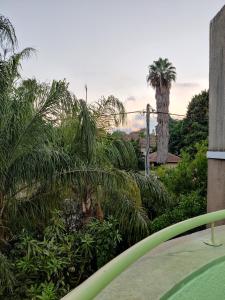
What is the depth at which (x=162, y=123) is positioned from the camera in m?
30.5

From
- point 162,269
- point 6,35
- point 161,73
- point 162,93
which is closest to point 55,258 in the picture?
point 162,269

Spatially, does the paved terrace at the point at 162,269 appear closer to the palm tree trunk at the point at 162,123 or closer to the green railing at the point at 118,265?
the green railing at the point at 118,265

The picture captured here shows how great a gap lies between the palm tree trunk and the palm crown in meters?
0.68

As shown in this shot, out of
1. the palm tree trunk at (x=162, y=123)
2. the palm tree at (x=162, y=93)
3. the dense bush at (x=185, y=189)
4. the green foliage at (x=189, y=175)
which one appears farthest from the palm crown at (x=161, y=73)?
the green foliage at (x=189, y=175)

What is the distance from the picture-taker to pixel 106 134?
10789mm

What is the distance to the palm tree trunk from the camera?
30578mm

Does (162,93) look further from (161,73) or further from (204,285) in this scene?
(204,285)

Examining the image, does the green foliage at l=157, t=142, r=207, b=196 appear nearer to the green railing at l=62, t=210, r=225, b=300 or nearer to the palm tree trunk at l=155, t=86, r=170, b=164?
the green railing at l=62, t=210, r=225, b=300

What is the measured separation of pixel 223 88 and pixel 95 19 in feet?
22.7

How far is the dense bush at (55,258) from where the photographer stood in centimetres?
609

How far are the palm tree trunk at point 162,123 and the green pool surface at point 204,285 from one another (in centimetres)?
2738

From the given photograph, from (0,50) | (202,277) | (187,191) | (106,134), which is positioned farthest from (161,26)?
(202,277)

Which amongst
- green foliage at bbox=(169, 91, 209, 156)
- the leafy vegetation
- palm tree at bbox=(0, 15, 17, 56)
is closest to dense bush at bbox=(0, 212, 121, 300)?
the leafy vegetation

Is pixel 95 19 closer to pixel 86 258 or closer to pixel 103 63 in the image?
pixel 103 63
